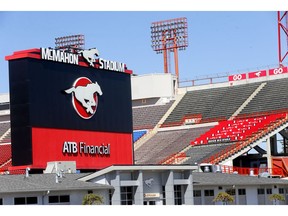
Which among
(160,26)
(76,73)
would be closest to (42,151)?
(76,73)

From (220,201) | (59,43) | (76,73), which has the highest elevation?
(59,43)

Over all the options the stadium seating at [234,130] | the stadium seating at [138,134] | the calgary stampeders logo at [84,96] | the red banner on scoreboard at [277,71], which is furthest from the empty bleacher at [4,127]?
the calgary stampeders logo at [84,96]

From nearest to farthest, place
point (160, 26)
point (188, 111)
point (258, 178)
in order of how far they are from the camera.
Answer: point (258, 178)
point (188, 111)
point (160, 26)

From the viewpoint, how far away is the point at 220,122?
7994cm

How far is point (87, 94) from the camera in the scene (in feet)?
165

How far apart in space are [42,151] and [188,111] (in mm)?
41196

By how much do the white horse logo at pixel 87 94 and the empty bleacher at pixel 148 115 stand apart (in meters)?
35.2

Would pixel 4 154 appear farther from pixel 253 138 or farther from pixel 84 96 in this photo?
pixel 84 96

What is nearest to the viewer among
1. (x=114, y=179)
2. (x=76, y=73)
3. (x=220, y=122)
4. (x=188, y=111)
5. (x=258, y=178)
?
(x=114, y=179)

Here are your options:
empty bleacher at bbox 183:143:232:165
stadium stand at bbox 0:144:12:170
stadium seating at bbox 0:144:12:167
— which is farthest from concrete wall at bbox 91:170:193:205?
stadium seating at bbox 0:144:12:167

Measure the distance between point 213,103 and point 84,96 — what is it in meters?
37.0
